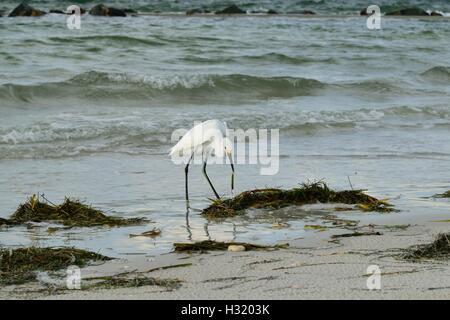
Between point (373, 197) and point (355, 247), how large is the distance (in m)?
1.69

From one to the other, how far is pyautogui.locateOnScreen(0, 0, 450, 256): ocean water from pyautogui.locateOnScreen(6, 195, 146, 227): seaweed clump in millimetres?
142

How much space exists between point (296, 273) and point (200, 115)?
7.44 metres

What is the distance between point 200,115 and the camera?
12.5m

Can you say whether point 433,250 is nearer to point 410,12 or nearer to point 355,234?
point 355,234

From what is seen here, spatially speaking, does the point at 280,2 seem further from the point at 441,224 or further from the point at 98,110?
the point at 441,224

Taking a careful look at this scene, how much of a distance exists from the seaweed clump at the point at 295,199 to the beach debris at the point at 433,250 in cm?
141

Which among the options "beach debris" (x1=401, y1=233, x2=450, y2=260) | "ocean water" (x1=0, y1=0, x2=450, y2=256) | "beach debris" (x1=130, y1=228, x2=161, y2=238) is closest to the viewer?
"beach debris" (x1=401, y1=233, x2=450, y2=260)

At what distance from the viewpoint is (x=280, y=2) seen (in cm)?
4153

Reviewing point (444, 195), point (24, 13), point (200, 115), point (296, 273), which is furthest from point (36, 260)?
point (24, 13)

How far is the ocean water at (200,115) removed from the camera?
7.29m

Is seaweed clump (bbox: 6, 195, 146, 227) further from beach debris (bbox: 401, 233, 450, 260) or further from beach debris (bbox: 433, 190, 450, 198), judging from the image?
beach debris (bbox: 433, 190, 450, 198)

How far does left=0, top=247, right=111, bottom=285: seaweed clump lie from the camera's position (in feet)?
17.1

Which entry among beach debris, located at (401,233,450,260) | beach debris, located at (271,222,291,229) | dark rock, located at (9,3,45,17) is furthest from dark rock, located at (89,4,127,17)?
beach debris, located at (401,233,450,260)
